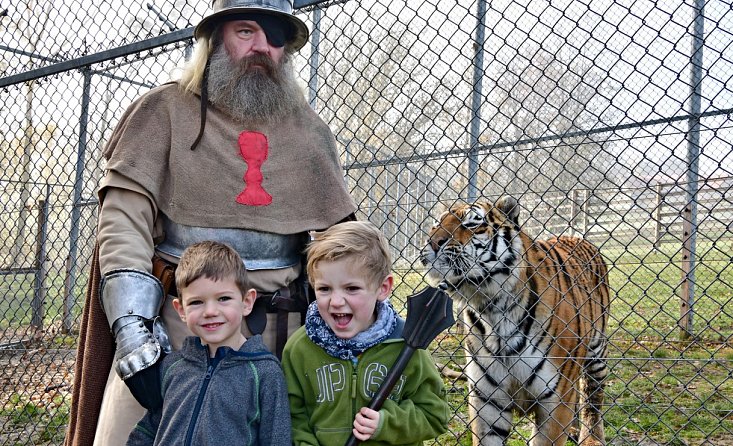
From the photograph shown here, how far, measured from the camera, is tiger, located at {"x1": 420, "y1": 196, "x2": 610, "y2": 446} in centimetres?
404

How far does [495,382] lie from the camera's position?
4117 millimetres

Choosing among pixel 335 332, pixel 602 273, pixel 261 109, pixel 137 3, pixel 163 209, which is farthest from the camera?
pixel 602 273

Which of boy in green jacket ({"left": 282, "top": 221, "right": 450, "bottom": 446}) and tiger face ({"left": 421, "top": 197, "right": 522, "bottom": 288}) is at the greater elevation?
tiger face ({"left": 421, "top": 197, "right": 522, "bottom": 288})

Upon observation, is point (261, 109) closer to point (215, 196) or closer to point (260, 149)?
point (260, 149)

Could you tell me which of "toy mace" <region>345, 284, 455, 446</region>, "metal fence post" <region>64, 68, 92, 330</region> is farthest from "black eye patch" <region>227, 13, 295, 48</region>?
"metal fence post" <region>64, 68, 92, 330</region>

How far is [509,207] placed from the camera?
421cm

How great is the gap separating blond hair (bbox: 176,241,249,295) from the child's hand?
55cm

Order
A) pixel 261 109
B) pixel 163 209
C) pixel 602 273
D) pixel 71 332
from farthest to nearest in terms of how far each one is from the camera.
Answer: pixel 71 332 → pixel 602 273 → pixel 261 109 → pixel 163 209

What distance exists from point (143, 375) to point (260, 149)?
99 cm

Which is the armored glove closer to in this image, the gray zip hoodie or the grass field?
the gray zip hoodie

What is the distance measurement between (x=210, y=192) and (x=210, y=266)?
518 millimetres

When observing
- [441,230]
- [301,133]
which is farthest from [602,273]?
[301,133]

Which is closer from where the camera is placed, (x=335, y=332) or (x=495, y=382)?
(x=335, y=332)

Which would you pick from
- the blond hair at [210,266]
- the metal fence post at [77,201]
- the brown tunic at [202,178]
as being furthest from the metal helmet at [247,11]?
the metal fence post at [77,201]
